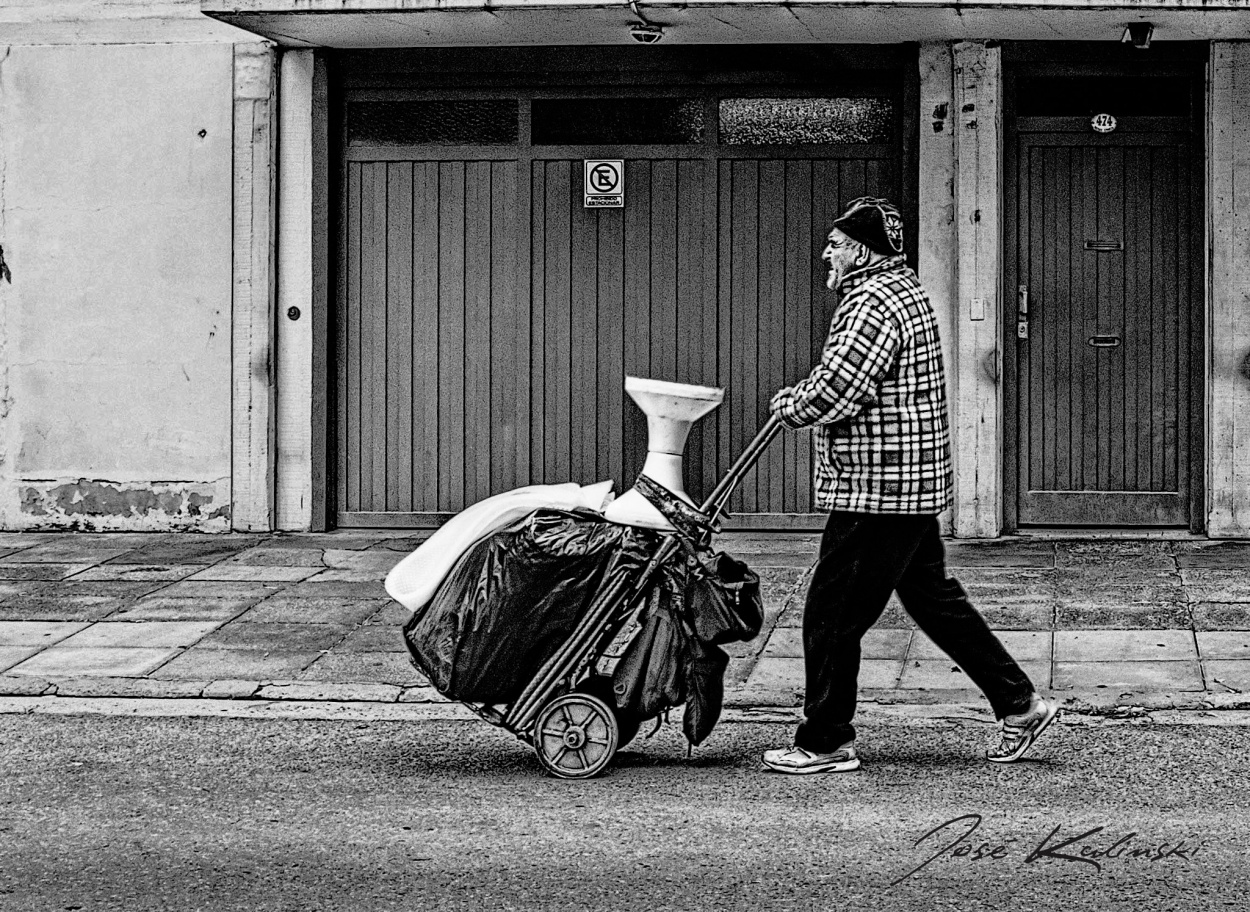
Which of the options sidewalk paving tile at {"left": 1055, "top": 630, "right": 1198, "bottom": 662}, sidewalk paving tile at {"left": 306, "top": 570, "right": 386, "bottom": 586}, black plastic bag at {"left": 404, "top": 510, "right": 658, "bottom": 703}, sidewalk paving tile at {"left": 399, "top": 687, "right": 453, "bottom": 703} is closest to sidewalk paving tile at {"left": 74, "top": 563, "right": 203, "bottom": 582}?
sidewalk paving tile at {"left": 306, "top": 570, "right": 386, "bottom": 586}

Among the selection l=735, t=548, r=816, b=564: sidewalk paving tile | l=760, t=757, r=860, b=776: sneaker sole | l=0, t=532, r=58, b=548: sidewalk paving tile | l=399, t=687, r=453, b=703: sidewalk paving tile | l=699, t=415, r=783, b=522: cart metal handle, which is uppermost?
l=699, t=415, r=783, b=522: cart metal handle

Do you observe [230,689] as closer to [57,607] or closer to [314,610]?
[314,610]

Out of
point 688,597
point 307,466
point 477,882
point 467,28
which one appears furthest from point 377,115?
point 477,882

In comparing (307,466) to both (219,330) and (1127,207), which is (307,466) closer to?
(219,330)

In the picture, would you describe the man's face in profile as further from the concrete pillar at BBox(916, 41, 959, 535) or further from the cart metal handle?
the concrete pillar at BBox(916, 41, 959, 535)

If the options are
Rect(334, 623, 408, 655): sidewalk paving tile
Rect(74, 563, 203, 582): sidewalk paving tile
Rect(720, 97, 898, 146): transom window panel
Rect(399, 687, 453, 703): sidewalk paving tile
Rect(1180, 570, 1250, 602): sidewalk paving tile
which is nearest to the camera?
Rect(399, 687, 453, 703): sidewalk paving tile

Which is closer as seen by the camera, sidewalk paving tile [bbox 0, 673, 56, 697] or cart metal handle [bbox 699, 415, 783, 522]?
cart metal handle [bbox 699, 415, 783, 522]

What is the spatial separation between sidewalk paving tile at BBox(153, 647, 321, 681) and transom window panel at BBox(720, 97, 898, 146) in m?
4.88

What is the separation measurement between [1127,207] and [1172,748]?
17.9ft

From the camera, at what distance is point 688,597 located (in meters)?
5.87

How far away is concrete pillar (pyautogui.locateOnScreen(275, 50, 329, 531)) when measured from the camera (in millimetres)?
11430

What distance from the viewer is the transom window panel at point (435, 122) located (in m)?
11.4

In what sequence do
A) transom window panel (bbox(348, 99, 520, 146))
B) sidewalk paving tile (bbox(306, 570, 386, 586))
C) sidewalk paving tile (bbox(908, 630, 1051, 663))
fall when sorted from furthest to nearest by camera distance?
transom window panel (bbox(348, 99, 520, 146)) < sidewalk paving tile (bbox(306, 570, 386, 586)) < sidewalk paving tile (bbox(908, 630, 1051, 663))

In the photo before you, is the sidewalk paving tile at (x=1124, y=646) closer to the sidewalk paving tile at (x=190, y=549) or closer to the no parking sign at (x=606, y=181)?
the no parking sign at (x=606, y=181)
